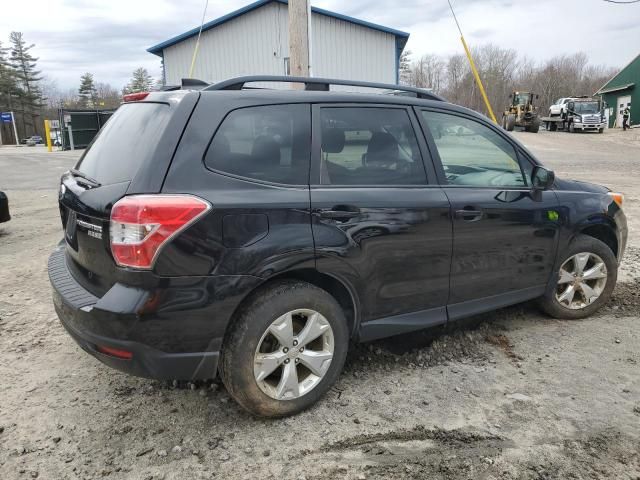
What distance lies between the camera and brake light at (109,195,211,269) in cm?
230

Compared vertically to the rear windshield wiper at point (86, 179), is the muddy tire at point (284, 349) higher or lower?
lower

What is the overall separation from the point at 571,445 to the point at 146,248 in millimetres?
2315

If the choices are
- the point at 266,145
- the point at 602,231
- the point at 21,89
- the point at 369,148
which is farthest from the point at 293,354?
the point at 21,89

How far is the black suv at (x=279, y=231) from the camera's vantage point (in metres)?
2.37

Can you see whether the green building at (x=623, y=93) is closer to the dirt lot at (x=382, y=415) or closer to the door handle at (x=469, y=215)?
the dirt lot at (x=382, y=415)

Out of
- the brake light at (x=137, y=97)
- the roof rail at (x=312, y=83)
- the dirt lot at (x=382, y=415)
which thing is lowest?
the dirt lot at (x=382, y=415)

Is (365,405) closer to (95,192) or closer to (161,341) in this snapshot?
(161,341)

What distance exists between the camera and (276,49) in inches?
840

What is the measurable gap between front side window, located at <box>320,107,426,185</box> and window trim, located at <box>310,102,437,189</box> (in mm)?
20

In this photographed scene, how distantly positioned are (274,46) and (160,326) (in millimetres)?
20930

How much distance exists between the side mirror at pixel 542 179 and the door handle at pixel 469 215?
67 cm

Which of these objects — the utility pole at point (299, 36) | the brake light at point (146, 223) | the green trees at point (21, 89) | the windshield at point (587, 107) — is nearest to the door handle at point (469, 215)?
the brake light at point (146, 223)

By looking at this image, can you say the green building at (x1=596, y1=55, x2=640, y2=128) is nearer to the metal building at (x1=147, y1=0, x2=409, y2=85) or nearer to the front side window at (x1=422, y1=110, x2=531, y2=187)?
the metal building at (x1=147, y1=0, x2=409, y2=85)

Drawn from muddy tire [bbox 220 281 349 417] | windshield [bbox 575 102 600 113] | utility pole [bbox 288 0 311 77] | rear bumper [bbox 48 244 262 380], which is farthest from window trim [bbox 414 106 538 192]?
windshield [bbox 575 102 600 113]
